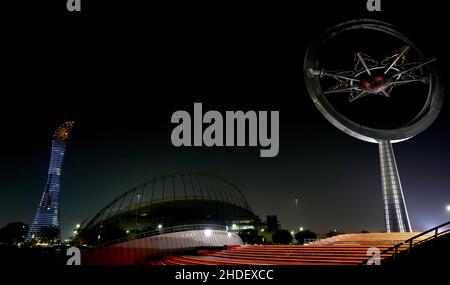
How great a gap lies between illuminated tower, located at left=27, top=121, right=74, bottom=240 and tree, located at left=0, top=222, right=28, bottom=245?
173ft

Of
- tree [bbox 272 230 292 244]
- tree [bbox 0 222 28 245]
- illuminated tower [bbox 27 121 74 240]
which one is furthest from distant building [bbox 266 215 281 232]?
illuminated tower [bbox 27 121 74 240]

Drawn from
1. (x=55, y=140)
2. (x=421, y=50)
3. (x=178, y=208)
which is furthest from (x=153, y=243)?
(x=55, y=140)

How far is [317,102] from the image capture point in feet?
95.5

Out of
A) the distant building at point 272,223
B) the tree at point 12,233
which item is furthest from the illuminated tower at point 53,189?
the distant building at point 272,223

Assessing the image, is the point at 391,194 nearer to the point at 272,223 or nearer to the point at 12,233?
the point at 12,233

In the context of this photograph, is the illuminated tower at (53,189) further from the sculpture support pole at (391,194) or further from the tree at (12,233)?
the sculpture support pole at (391,194)

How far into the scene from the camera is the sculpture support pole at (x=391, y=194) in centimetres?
2819

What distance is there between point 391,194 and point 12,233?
289 ft

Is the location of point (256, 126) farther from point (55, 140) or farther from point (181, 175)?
point (55, 140)

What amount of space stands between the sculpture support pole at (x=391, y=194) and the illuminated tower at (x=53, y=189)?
136m

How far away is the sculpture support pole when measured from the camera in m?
28.2

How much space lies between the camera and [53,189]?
5625 inches
